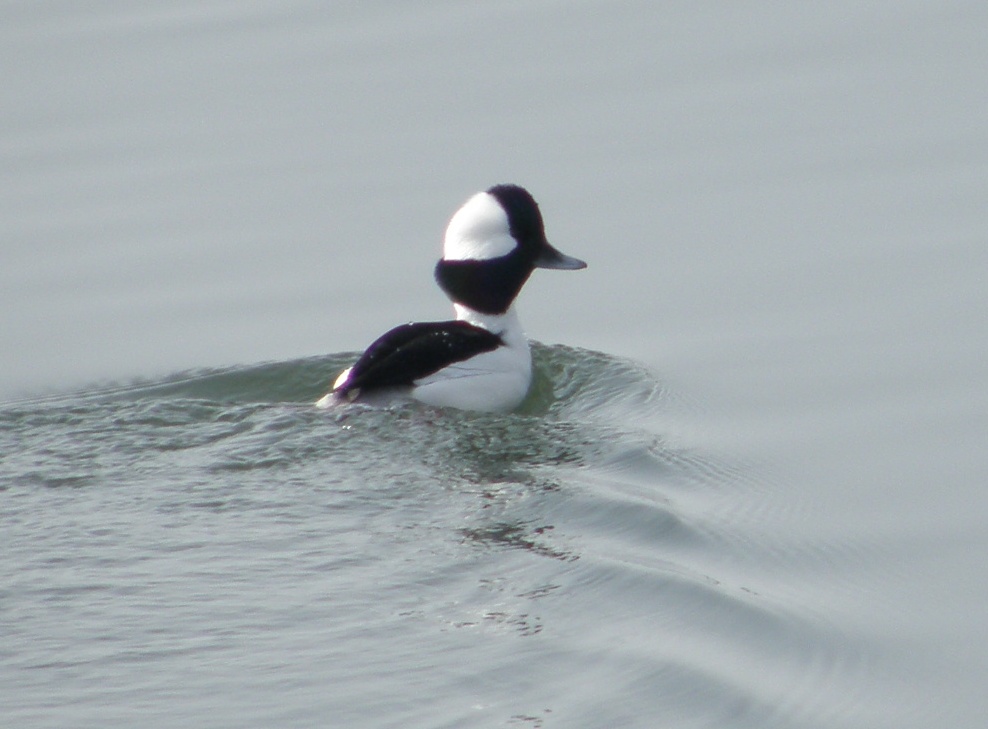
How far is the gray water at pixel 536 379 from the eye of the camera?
600cm

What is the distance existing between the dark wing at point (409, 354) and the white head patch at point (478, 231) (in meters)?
0.76

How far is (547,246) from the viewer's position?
33.0 feet

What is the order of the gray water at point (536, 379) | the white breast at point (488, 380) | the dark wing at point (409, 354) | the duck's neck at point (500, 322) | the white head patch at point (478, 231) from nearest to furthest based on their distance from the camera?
1. the gray water at point (536, 379)
2. the dark wing at point (409, 354)
3. the white breast at point (488, 380)
4. the duck's neck at point (500, 322)
5. the white head patch at point (478, 231)

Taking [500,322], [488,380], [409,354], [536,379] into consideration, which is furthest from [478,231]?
[409,354]

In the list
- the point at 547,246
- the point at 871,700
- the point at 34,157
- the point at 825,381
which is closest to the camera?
the point at 871,700

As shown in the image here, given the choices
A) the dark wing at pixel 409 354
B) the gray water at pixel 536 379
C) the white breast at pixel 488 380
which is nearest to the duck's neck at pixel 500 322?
the white breast at pixel 488 380

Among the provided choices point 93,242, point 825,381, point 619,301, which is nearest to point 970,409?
point 825,381

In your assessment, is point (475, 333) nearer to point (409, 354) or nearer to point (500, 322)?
point (500, 322)

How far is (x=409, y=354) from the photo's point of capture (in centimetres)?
877

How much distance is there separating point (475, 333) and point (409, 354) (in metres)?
0.65

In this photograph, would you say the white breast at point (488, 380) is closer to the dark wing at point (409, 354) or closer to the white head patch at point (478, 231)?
the dark wing at point (409, 354)

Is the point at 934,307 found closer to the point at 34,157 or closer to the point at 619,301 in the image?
the point at 619,301

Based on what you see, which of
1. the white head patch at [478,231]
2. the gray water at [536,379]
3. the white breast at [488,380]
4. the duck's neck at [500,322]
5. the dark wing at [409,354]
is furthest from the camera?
the white head patch at [478,231]

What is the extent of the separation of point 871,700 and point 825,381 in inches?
138
